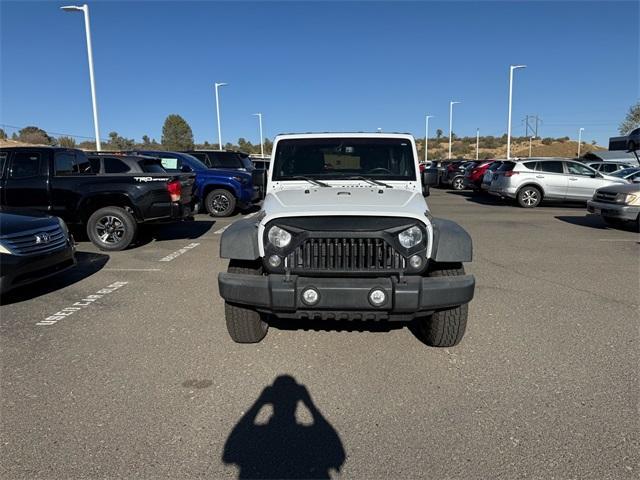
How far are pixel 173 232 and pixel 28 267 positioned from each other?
569cm

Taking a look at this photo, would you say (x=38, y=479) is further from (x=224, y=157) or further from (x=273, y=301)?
(x=224, y=157)

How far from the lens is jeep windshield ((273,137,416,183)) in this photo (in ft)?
16.2

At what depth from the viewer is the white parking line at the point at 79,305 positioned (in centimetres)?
481

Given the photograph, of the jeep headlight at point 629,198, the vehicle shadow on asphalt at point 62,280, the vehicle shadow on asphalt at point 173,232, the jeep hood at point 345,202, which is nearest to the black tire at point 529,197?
the jeep headlight at point 629,198

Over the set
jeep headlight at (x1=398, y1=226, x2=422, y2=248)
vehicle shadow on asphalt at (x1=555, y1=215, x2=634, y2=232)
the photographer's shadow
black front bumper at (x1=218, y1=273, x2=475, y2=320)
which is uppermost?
jeep headlight at (x1=398, y1=226, x2=422, y2=248)

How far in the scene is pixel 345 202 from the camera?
152 inches

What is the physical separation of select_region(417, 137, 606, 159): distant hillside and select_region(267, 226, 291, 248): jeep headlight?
73380 mm

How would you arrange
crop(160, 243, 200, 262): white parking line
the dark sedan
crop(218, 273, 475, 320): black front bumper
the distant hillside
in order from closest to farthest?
crop(218, 273, 475, 320): black front bumper → the dark sedan → crop(160, 243, 200, 262): white parking line → the distant hillside

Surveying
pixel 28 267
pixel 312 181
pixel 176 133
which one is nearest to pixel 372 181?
pixel 312 181

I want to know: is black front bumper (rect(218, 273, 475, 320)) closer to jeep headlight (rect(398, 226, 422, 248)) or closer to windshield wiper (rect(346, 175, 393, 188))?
jeep headlight (rect(398, 226, 422, 248))

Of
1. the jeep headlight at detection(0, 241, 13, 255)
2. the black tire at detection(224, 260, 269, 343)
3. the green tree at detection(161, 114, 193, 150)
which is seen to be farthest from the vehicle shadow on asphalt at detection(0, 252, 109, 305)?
the green tree at detection(161, 114, 193, 150)

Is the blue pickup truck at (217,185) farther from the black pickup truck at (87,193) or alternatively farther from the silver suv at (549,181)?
the silver suv at (549,181)

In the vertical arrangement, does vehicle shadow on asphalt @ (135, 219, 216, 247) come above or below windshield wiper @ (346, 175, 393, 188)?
below

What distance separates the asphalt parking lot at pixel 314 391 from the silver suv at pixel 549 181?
1070cm
